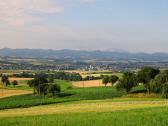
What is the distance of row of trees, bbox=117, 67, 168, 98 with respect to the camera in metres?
112

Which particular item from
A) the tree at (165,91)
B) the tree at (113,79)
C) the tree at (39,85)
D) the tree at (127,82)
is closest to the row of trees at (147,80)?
the tree at (127,82)

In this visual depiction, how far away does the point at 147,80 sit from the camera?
129875 mm

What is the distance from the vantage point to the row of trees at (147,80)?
11212cm

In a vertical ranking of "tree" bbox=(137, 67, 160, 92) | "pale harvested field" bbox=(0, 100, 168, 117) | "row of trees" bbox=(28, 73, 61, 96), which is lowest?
"row of trees" bbox=(28, 73, 61, 96)

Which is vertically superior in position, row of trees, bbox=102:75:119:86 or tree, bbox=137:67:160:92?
tree, bbox=137:67:160:92

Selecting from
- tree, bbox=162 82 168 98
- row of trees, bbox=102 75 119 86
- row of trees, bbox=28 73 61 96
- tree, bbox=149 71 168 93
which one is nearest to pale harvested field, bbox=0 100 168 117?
tree, bbox=162 82 168 98

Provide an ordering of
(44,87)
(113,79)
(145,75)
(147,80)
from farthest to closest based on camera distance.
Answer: (113,79), (44,87), (145,75), (147,80)

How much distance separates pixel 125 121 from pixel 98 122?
204 centimetres

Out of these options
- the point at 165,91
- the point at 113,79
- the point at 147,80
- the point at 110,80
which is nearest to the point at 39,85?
the point at 113,79

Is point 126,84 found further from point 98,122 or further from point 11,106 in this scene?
point 98,122

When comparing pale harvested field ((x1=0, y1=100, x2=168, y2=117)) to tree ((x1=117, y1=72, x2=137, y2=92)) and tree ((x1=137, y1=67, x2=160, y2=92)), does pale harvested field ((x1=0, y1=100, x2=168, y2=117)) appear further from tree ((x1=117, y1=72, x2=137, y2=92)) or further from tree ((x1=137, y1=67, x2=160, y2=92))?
tree ((x1=137, y1=67, x2=160, y2=92))

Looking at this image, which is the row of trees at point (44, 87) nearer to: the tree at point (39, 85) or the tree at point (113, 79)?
the tree at point (39, 85)

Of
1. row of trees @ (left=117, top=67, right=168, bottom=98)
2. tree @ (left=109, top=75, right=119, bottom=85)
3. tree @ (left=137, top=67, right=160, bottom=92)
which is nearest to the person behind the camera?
row of trees @ (left=117, top=67, right=168, bottom=98)

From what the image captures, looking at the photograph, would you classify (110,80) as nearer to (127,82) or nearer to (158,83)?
(127,82)
